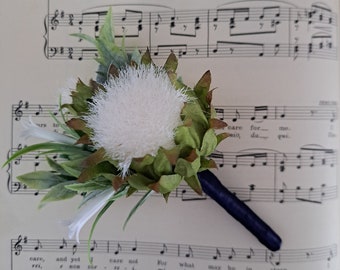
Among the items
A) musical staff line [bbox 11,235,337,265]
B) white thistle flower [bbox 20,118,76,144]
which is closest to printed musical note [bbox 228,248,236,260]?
musical staff line [bbox 11,235,337,265]

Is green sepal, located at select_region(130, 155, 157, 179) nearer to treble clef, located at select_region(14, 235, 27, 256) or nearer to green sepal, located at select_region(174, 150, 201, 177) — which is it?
green sepal, located at select_region(174, 150, 201, 177)

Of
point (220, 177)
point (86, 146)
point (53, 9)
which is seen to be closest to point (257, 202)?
point (220, 177)

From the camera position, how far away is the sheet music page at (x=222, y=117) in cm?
51

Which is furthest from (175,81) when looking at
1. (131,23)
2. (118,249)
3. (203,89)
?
(118,249)

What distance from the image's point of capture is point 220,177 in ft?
1.69

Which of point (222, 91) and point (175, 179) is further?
point (222, 91)

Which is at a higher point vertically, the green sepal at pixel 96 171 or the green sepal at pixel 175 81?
the green sepal at pixel 175 81

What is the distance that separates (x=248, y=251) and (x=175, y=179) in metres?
0.18

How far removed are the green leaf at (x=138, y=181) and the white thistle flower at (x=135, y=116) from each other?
0.01 metres

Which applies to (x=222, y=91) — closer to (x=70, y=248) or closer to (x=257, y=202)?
(x=257, y=202)

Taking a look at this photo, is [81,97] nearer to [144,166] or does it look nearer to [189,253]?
[144,166]

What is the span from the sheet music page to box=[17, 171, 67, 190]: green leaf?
0.07m

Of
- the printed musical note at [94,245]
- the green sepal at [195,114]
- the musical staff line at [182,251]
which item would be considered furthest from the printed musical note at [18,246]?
the green sepal at [195,114]

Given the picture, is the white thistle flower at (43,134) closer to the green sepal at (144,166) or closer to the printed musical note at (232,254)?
the green sepal at (144,166)
